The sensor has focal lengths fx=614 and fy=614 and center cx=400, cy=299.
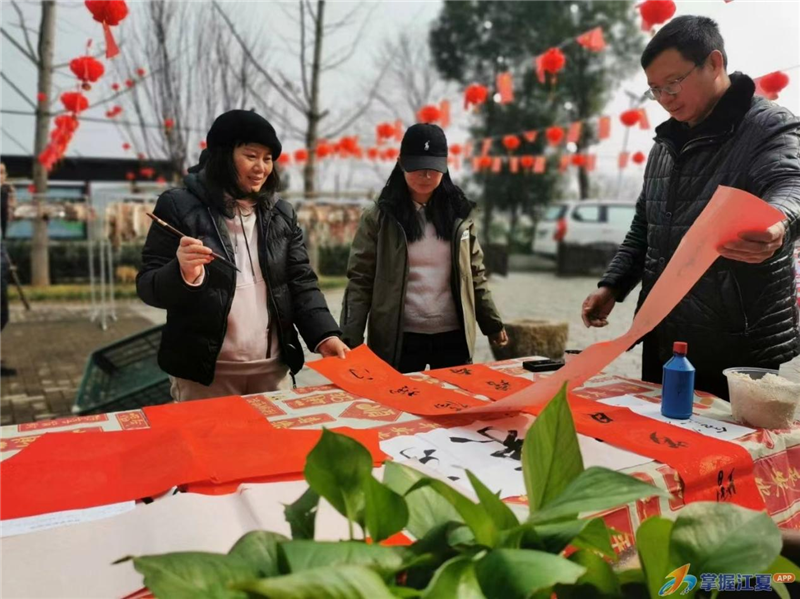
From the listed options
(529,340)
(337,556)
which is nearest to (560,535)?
(337,556)

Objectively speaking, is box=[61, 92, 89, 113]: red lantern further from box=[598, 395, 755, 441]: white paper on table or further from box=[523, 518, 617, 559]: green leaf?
box=[523, 518, 617, 559]: green leaf

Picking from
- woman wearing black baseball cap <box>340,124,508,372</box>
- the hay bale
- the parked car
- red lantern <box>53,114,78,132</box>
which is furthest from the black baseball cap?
the parked car

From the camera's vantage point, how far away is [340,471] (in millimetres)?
474

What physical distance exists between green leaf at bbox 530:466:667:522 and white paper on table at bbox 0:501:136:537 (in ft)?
2.33

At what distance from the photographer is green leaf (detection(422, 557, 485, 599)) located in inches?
15.1

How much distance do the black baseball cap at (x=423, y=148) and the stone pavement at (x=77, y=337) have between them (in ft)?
2.62

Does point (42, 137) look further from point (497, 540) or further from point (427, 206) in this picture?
point (497, 540)

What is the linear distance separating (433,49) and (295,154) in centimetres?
651

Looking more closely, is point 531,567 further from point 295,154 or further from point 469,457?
point 295,154

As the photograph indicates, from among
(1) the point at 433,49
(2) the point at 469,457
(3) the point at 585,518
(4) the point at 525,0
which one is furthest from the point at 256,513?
(4) the point at 525,0

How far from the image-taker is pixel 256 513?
90 centimetres

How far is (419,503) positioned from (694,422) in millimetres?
1069

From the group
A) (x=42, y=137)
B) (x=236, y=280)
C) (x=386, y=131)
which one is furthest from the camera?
(x=386, y=131)

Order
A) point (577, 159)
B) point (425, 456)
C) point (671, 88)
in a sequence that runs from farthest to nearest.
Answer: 1. point (577, 159)
2. point (671, 88)
3. point (425, 456)
